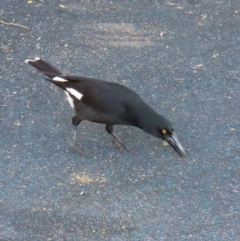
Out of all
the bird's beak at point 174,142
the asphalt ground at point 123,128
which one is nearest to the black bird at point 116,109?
the bird's beak at point 174,142

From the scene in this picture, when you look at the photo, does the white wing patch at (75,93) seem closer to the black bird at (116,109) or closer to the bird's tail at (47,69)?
the black bird at (116,109)

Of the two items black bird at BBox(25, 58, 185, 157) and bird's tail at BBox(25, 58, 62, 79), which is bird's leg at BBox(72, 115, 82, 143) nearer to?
black bird at BBox(25, 58, 185, 157)

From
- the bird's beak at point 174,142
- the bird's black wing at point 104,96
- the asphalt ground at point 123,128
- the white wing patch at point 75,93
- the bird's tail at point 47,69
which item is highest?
the bird's black wing at point 104,96

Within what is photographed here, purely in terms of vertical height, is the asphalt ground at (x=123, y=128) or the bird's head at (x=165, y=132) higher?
the bird's head at (x=165, y=132)

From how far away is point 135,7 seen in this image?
6418 mm

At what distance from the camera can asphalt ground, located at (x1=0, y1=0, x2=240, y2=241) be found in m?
4.19

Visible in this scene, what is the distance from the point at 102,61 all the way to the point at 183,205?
1.73 m

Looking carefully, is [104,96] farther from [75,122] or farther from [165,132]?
[165,132]

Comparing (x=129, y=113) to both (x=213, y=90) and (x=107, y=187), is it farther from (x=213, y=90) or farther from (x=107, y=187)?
(x=213, y=90)

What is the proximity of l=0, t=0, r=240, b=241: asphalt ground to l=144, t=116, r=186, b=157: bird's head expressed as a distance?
0.15 metres

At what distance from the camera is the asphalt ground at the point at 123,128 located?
13.8ft

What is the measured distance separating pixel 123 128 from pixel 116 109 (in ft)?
A: 1.63

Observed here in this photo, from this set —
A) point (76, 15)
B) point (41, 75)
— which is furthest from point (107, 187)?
point (76, 15)

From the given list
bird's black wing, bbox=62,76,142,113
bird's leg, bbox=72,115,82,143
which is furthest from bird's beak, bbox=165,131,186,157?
bird's leg, bbox=72,115,82,143
